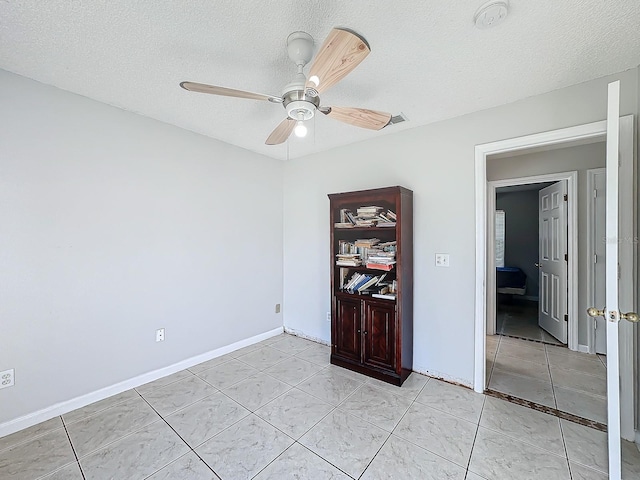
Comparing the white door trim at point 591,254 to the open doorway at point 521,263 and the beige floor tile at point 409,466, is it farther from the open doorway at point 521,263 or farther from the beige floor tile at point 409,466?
the beige floor tile at point 409,466

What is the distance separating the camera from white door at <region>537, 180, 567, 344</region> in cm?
334

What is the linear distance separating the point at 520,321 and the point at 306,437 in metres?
4.00

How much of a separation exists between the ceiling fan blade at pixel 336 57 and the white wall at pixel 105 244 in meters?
1.87

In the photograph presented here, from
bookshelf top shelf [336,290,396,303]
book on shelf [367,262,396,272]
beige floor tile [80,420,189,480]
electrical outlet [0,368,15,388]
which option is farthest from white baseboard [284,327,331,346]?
electrical outlet [0,368,15,388]

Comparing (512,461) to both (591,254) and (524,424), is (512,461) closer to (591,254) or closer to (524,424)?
(524,424)

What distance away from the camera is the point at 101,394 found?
7.35ft

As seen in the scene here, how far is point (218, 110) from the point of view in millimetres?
2352

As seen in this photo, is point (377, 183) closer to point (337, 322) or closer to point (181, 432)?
point (337, 322)

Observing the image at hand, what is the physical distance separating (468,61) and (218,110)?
1.85 m

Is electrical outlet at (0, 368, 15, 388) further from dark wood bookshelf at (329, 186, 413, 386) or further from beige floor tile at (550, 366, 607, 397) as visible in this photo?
beige floor tile at (550, 366, 607, 397)

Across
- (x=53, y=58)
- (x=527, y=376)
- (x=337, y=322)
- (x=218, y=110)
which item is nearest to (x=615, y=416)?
(x=527, y=376)

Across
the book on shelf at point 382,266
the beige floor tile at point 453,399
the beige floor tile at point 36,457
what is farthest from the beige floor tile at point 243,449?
the book on shelf at point 382,266

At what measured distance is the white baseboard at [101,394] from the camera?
6.15ft

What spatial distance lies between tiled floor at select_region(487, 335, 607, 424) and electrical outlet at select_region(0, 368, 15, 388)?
3546 millimetres
